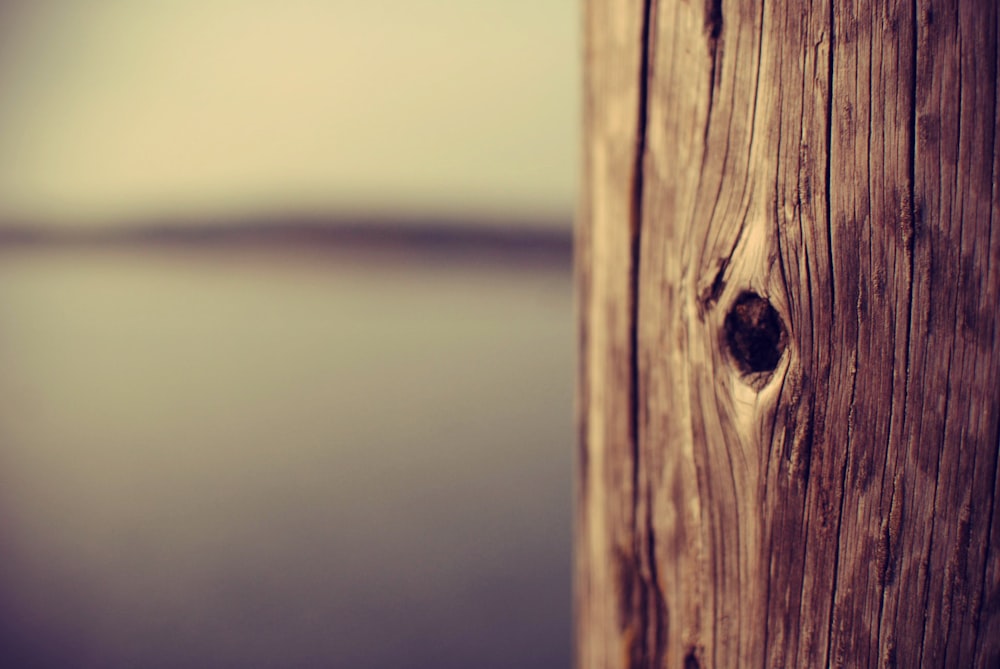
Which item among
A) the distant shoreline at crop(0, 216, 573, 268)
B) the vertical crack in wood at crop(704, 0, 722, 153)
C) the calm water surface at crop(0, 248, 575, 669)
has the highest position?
the distant shoreline at crop(0, 216, 573, 268)

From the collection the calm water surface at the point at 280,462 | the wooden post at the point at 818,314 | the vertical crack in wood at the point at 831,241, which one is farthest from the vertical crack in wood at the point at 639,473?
the calm water surface at the point at 280,462

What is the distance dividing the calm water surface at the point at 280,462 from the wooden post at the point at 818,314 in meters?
1.81

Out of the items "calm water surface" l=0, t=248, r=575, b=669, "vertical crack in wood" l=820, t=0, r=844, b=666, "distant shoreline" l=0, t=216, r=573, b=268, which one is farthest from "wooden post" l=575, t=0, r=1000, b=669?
"distant shoreline" l=0, t=216, r=573, b=268

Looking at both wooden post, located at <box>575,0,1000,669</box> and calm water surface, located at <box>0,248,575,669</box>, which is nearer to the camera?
wooden post, located at <box>575,0,1000,669</box>

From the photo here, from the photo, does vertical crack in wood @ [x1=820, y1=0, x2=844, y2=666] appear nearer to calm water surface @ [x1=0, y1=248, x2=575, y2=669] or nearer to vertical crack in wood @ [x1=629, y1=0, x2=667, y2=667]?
vertical crack in wood @ [x1=629, y1=0, x2=667, y2=667]

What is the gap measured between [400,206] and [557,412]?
104 cm

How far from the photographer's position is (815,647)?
1.28 feet

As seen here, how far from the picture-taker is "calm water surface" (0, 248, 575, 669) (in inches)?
83.0

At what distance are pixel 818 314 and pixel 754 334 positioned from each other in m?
0.04

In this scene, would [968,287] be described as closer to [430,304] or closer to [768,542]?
[768,542]

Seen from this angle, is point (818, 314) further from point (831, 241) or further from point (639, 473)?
point (639, 473)

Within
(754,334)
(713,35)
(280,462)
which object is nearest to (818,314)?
(754,334)

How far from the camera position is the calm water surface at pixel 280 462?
2109 millimetres

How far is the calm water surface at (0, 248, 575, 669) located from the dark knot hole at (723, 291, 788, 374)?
185 centimetres
